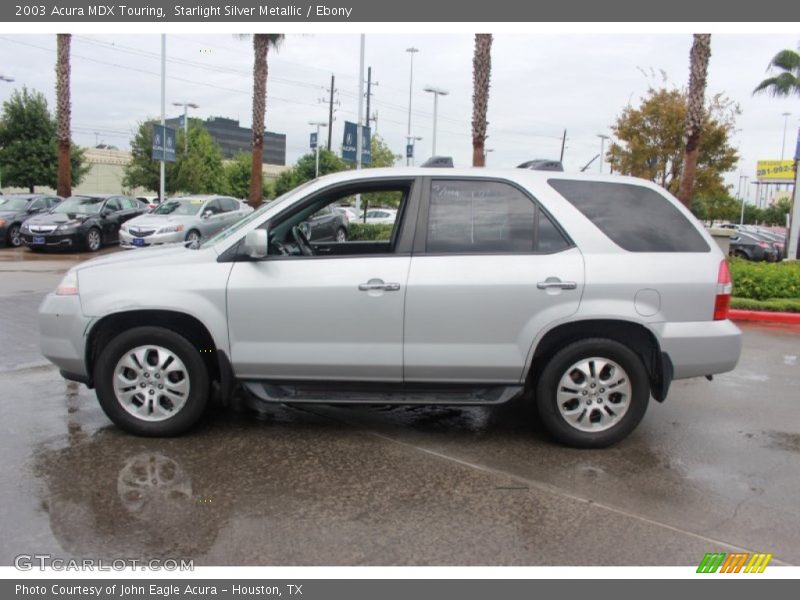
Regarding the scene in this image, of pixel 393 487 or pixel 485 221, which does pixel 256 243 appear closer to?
pixel 485 221

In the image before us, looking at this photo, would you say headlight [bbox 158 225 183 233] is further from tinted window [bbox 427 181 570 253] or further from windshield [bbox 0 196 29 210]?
tinted window [bbox 427 181 570 253]

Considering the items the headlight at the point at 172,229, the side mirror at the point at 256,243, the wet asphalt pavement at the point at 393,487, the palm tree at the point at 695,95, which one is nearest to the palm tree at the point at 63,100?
the headlight at the point at 172,229

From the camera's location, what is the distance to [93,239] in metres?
20.6

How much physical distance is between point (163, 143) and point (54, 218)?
25.6 ft

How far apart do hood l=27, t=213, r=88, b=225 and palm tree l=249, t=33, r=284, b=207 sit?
5672mm

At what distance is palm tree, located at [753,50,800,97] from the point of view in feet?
114

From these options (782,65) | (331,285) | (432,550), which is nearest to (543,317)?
(331,285)

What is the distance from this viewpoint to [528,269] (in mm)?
4750

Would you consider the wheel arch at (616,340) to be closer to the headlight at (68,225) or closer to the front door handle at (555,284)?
the front door handle at (555,284)

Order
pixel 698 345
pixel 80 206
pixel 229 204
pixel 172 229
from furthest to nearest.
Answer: pixel 229 204
pixel 80 206
pixel 172 229
pixel 698 345

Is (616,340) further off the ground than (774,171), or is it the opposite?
(774,171)

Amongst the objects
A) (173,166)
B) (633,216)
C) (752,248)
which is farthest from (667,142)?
(173,166)

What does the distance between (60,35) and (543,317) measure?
24.1 m

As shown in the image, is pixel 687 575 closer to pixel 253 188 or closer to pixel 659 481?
pixel 659 481
